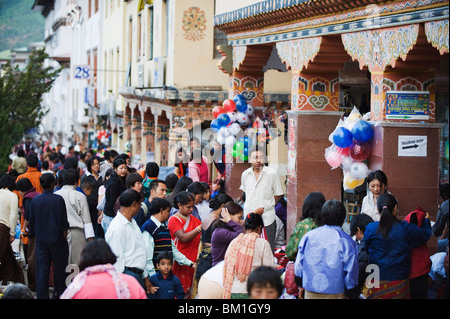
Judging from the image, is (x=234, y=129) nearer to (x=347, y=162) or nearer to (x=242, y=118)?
(x=242, y=118)

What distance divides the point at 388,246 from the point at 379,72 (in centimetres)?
289

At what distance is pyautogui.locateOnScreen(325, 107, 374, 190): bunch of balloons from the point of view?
32.5ft

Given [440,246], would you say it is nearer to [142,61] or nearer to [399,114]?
[399,114]

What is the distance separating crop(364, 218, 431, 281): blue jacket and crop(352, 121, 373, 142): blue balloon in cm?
227

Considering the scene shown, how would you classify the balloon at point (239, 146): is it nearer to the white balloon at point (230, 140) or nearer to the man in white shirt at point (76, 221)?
the white balloon at point (230, 140)

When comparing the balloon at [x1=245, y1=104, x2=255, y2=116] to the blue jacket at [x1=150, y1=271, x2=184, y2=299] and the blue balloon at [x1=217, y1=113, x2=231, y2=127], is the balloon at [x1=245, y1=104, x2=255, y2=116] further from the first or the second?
the blue jacket at [x1=150, y1=271, x2=184, y2=299]

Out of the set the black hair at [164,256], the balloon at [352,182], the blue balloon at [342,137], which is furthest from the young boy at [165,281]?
the balloon at [352,182]

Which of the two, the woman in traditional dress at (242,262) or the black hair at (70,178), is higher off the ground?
the black hair at (70,178)

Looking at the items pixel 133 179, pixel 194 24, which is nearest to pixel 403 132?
pixel 133 179

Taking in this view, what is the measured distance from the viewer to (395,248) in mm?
7672

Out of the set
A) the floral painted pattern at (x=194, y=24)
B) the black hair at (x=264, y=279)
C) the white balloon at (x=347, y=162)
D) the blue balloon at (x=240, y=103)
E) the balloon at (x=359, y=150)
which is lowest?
the black hair at (x=264, y=279)

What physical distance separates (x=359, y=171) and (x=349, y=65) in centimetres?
559

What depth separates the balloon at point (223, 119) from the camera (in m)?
15.1
